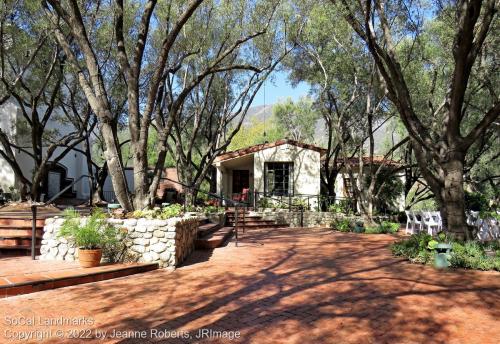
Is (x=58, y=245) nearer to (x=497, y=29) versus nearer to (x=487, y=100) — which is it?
(x=497, y=29)

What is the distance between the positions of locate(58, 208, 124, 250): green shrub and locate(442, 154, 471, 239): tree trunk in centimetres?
664

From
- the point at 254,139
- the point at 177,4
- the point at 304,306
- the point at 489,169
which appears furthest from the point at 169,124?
the point at 254,139

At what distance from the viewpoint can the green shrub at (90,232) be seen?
236 inches

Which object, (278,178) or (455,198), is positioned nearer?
(455,198)

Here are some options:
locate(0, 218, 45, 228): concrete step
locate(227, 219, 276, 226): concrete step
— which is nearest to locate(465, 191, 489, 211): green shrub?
locate(227, 219, 276, 226): concrete step

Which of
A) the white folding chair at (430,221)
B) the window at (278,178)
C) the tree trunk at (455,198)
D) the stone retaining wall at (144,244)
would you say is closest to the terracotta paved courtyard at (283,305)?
the stone retaining wall at (144,244)

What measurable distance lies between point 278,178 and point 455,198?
33.2ft

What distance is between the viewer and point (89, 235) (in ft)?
19.8

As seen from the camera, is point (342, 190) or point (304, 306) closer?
point (304, 306)

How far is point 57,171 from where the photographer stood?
71.2ft

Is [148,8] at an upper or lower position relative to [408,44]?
lower

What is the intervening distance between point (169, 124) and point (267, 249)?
3.58 metres

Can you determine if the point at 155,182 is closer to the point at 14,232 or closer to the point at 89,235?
the point at 89,235

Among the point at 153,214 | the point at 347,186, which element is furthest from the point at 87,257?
the point at 347,186
